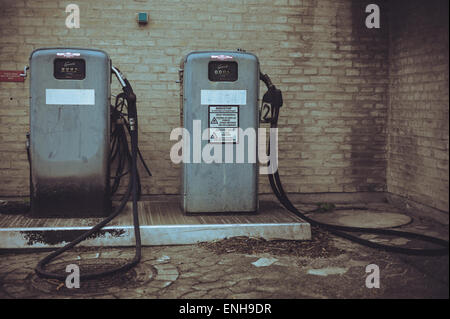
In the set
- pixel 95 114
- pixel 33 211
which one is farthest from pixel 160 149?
pixel 33 211

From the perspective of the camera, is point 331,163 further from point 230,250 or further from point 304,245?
point 230,250

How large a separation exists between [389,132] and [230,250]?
3242mm

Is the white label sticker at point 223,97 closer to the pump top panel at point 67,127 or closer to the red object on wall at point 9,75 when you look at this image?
the pump top panel at point 67,127

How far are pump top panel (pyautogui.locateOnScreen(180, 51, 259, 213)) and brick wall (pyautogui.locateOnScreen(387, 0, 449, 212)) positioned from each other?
1.96 metres

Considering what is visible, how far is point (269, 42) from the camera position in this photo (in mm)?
6336

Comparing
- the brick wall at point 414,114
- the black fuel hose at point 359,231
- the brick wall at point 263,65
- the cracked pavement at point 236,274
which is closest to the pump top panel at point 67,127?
the cracked pavement at point 236,274

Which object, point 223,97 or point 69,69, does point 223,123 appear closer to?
point 223,97

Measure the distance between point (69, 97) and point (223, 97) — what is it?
4.97 ft

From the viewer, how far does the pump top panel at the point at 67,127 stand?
16.0 ft

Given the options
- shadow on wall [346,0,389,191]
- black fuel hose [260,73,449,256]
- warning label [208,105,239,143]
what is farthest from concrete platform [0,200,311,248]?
shadow on wall [346,0,389,191]

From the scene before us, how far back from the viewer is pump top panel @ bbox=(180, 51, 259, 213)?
510 centimetres

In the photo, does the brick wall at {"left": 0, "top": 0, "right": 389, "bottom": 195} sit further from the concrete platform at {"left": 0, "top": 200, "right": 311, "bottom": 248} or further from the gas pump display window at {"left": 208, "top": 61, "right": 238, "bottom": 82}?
the concrete platform at {"left": 0, "top": 200, "right": 311, "bottom": 248}
